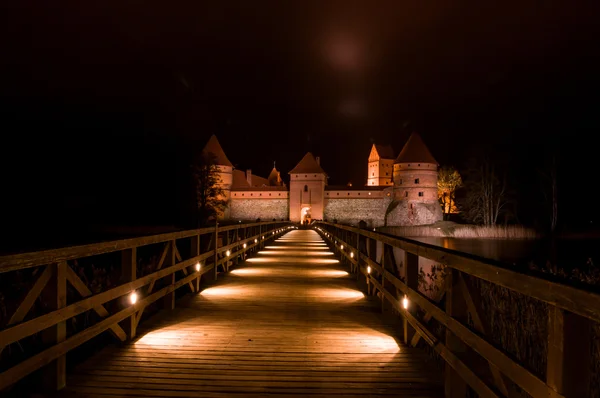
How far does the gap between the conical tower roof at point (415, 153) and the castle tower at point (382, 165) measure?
79.9ft

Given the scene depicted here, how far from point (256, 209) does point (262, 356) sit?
54916mm

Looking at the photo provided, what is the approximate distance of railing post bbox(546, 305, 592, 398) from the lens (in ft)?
5.83

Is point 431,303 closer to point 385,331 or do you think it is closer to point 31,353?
point 385,331

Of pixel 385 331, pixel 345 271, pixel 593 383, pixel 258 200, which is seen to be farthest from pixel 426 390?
pixel 258 200

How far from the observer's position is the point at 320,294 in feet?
23.7

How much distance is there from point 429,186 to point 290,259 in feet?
155

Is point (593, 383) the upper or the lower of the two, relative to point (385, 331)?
lower

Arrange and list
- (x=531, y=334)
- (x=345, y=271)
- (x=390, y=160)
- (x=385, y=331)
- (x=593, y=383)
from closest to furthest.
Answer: (x=385, y=331), (x=593, y=383), (x=531, y=334), (x=345, y=271), (x=390, y=160)

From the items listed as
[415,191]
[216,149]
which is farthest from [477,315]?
[216,149]

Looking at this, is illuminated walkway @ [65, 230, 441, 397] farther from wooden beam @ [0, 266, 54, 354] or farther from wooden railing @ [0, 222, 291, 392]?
wooden beam @ [0, 266, 54, 354]

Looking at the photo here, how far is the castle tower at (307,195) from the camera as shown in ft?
192

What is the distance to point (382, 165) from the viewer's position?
8462 cm

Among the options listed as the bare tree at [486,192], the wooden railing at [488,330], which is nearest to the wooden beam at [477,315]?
the wooden railing at [488,330]

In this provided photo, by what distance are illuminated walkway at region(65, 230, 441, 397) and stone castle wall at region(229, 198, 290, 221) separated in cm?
5203
